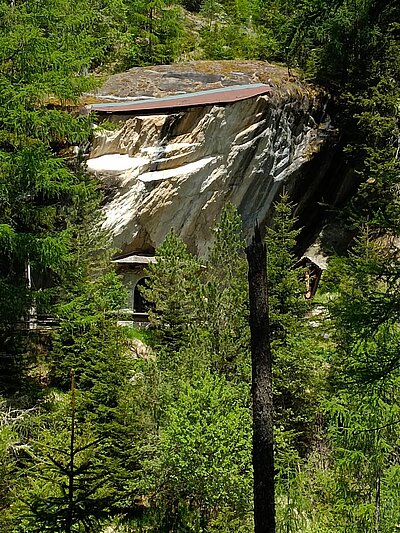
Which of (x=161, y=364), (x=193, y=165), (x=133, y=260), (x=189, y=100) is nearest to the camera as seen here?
(x=161, y=364)

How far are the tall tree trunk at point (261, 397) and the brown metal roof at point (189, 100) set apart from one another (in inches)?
575

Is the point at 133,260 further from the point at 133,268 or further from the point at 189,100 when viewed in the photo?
the point at 189,100

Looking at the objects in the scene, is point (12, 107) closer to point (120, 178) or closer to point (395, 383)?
point (120, 178)

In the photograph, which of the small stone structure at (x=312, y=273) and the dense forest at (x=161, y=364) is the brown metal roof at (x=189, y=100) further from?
the small stone structure at (x=312, y=273)

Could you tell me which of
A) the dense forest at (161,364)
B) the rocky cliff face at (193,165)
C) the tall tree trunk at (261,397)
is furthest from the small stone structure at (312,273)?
the tall tree trunk at (261,397)

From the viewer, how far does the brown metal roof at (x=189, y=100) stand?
67.7 ft

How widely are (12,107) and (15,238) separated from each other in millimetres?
3084

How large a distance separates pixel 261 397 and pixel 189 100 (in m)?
16.1

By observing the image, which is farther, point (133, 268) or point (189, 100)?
point (189, 100)

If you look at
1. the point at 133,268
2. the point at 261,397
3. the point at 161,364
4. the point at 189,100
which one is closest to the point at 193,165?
the point at 189,100

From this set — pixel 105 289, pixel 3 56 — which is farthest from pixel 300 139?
pixel 3 56

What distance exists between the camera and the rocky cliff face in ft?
68.2

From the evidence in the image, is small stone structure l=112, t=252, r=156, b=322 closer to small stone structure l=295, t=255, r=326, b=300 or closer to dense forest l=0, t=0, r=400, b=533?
dense forest l=0, t=0, r=400, b=533

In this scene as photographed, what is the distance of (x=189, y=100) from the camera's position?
21359 millimetres
